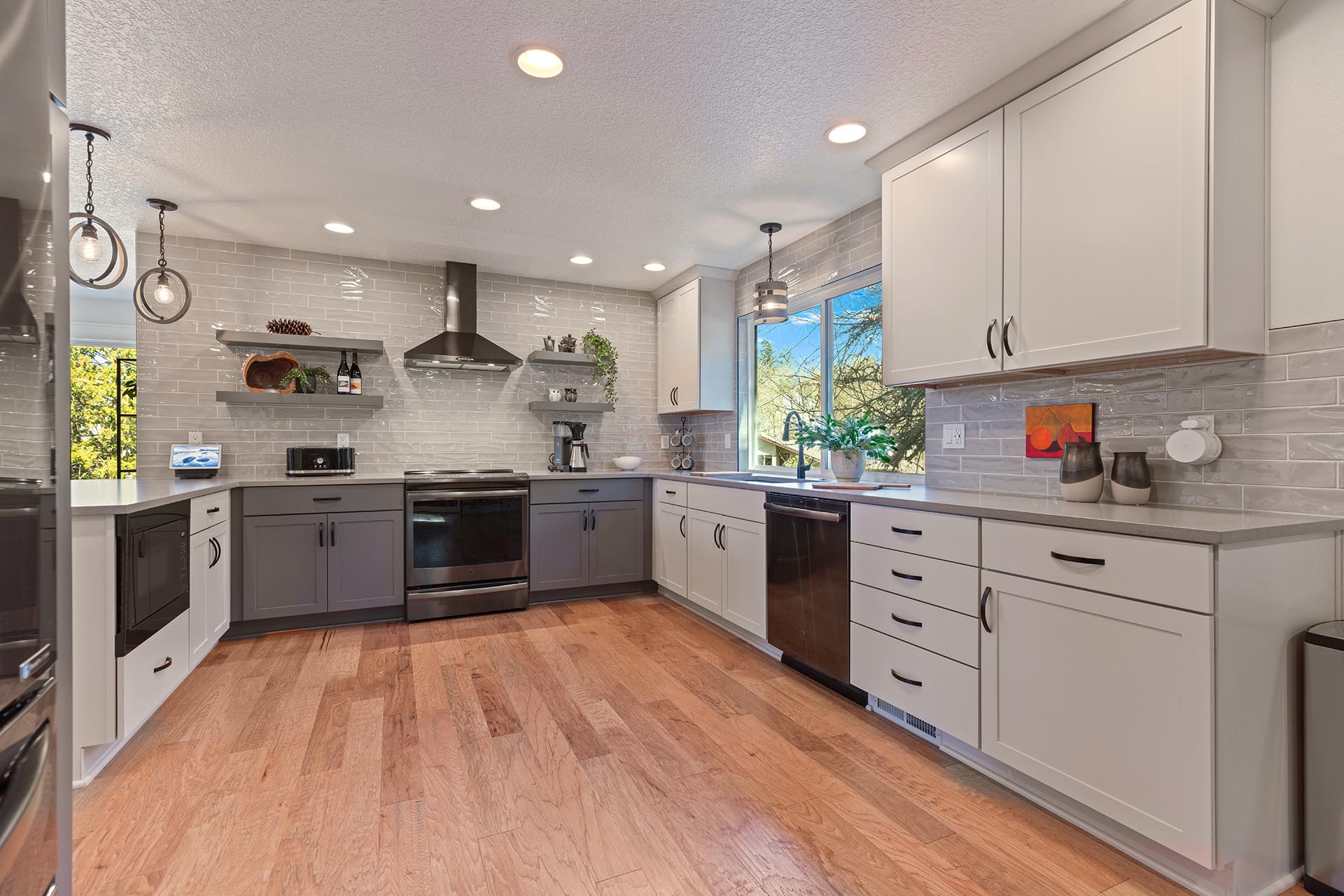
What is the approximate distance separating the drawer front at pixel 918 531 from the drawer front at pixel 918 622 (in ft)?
0.61

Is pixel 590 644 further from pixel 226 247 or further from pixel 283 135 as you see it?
pixel 226 247

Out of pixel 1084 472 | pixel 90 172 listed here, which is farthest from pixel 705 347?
pixel 90 172

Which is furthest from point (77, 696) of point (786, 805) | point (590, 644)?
point (786, 805)

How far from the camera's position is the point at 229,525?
135 inches

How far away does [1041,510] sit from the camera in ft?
6.10

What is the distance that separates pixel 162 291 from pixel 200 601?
1804 millimetres

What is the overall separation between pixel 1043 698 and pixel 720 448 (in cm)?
318

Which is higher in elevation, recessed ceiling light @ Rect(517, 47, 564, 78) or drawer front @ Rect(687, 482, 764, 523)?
recessed ceiling light @ Rect(517, 47, 564, 78)

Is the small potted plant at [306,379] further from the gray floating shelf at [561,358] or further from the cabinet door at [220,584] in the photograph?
the gray floating shelf at [561,358]

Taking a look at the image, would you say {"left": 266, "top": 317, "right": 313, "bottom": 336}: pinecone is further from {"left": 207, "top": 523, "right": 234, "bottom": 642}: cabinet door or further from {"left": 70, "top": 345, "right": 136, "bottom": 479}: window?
{"left": 70, "top": 345, "right": 136, "bottom": 479}: window

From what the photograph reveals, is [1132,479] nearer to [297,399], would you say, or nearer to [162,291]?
[297,399]

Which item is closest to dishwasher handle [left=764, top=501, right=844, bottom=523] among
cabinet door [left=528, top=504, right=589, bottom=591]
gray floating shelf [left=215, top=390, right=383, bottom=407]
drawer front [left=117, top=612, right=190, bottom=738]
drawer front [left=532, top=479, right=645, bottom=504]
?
drawer front [left=532, top=479, right=645, bottom=504]

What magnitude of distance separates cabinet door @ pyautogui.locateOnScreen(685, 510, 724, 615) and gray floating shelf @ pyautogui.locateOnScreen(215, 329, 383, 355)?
7.87 ft

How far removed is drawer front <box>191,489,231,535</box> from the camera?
282cm
